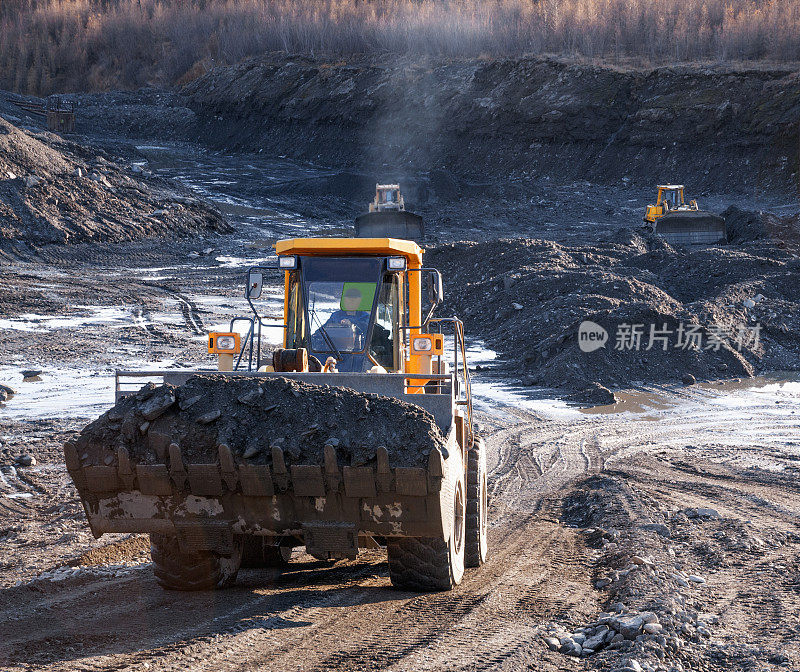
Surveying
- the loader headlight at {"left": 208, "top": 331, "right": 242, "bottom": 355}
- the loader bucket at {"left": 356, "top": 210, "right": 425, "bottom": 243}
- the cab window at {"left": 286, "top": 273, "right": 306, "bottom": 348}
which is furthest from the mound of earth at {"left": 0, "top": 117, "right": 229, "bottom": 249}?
the cab window at {"left": 286, "top": 273, "right": 306, "bottom": 348}

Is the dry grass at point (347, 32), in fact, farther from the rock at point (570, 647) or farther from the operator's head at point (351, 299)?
the rock at point (570, 647)

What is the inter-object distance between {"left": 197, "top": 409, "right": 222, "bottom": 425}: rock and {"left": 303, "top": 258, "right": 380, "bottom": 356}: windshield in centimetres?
231

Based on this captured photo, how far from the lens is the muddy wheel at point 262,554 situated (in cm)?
618

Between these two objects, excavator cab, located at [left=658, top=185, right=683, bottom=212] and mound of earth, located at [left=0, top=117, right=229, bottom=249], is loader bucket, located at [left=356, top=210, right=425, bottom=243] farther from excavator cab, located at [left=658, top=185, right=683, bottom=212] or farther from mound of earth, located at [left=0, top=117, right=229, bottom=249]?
excavator cab, located at [left=658, top=185, right=683, bottom=212]

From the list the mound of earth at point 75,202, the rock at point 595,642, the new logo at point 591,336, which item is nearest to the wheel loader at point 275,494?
the rock at point 595,642

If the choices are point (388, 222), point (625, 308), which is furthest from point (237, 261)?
point (625, 308)

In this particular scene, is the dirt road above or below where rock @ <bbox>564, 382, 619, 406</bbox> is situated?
below

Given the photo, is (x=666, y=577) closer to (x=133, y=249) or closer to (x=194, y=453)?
(x=194, y=453)

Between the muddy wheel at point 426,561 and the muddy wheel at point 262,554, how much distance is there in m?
0.96

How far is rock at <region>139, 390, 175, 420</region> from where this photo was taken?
505 cm

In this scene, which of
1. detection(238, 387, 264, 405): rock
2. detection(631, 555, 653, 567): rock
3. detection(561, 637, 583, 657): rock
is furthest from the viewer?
detection(631, 555, 653, 567): rock

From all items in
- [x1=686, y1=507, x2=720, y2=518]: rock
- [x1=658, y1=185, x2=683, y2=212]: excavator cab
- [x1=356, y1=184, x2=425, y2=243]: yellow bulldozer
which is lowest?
[x1=686, y1=507, x2=720, y2=518]: rock

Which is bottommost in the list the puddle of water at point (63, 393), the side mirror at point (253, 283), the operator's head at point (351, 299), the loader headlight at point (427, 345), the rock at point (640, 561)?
the rock at point (640, 561)

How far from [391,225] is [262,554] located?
28675 mm
